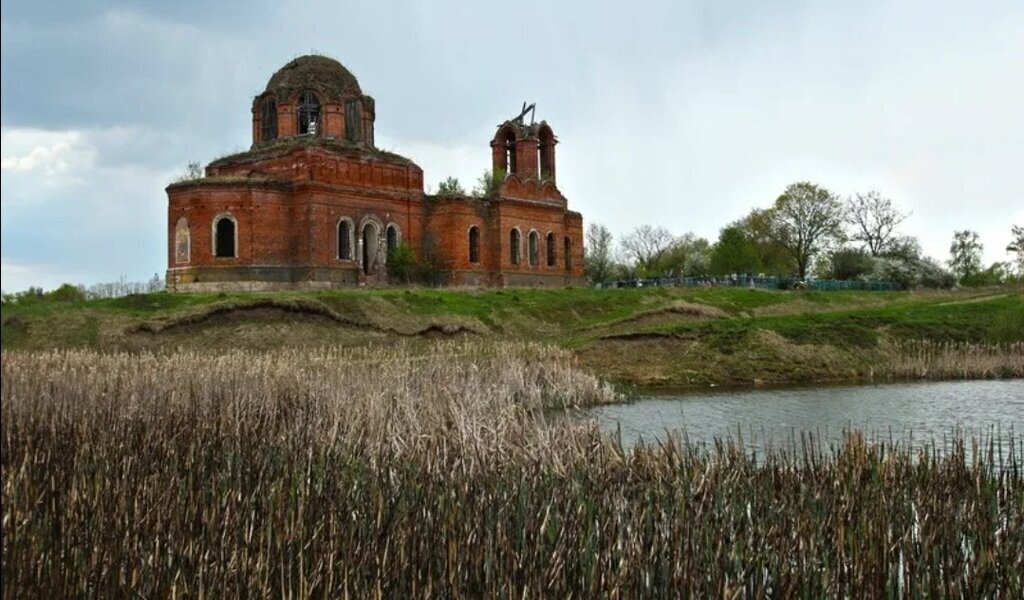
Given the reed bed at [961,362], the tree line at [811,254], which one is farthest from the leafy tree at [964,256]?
the reed bed at [961,362]

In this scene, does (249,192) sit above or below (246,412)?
above

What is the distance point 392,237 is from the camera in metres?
40.4

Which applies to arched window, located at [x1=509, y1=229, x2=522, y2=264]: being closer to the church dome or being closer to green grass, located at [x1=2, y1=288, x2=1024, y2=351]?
green grass, located at [x1=2, y1=288, x2=1024, y2=351]

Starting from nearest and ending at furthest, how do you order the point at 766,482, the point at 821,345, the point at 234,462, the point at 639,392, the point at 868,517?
the point at 868,517 < the point at 766,482 < the point at 234,462 < the point at 639,392 < the point at 821,345

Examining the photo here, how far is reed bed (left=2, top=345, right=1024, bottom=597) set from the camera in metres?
4.61

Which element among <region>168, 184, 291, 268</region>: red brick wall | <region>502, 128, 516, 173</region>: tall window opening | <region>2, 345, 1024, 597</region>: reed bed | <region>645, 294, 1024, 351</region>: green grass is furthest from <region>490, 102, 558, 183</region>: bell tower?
<region>2, 345, 1024, 597</region>: reed bed

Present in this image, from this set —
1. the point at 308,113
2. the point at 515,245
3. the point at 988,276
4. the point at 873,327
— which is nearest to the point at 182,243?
the point at 308,113

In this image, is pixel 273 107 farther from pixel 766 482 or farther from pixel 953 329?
pixel 766 482

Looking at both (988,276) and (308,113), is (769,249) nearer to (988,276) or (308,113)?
(988,276)

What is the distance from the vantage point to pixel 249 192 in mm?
37031

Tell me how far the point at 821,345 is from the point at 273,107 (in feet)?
85.0

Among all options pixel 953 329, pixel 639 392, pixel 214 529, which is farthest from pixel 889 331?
pixel 214 529

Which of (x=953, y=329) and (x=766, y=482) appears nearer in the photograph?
(x=766, y=482)

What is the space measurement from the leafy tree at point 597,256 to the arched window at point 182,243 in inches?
1035
